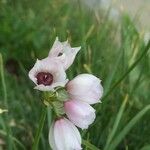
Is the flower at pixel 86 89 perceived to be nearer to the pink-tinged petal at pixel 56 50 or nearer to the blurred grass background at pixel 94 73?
the pink-tinged petal at pixel 56 50

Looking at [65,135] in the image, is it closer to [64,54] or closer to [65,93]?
[65,93]

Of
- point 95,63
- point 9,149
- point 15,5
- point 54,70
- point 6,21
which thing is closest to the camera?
point 54,70

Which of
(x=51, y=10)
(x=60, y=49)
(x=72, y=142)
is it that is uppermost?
(x=60, y=49)

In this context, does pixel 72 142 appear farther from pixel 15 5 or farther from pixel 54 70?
pixel 15 5

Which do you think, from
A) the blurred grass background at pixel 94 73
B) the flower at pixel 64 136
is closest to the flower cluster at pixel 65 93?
the flower at pixel 64 136

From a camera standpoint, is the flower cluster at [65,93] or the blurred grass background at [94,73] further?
the blurred grass background at [94,73]

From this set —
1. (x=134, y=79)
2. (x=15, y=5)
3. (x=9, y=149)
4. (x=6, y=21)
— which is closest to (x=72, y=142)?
(x=9, y=149)
